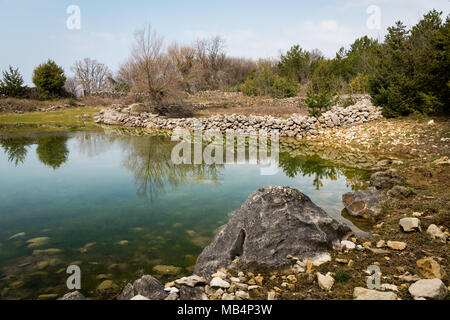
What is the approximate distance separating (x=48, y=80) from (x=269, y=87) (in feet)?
73.1

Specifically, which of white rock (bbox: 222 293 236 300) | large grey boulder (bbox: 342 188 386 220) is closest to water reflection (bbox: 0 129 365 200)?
large grey boulder (bbox: 342 188 386 220)

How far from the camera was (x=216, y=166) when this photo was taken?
8836 millimetres

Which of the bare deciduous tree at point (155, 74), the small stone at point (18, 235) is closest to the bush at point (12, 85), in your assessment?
the bare deciduous tree at point (155, 74)

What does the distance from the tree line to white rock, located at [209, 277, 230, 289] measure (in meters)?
12.8

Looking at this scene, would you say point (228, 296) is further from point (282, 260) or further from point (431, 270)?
point (431, 270)

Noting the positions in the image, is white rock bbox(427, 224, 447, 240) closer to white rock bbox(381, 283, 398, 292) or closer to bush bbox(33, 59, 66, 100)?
white rock bbox(381, 283, 398, 292)

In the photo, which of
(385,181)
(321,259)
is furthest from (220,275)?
(385,181)

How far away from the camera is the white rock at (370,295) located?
2393 millimetres

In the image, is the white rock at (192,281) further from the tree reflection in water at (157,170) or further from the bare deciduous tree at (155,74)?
Answer: the bare deciduous tree at (155,74)

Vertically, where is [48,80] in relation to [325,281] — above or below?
above

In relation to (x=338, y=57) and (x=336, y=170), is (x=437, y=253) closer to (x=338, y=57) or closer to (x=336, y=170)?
(x=336, y=170)

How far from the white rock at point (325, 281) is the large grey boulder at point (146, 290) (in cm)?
152

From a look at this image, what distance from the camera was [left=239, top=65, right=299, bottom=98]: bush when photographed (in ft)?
91.6

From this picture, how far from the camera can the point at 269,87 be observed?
97.5 ft
